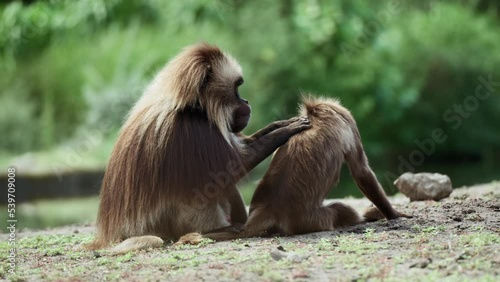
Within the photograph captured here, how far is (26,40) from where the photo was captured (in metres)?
24.2

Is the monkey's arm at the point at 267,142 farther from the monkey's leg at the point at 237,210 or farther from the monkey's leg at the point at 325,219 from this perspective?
the monkey's leg at the point at 325,219

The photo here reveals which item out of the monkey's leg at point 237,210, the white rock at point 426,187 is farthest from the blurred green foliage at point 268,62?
the monkey's leg at point 237,210

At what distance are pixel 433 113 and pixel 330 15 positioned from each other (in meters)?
4.42

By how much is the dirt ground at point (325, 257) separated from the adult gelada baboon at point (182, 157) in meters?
0.41

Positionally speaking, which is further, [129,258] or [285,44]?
[285,44]

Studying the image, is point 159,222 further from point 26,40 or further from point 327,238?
point 26,40

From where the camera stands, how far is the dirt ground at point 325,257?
198 inches

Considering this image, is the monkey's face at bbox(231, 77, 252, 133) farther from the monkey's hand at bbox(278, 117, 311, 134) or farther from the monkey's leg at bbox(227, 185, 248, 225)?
the monkey's leg at bbox(227, 185, 248, 225)

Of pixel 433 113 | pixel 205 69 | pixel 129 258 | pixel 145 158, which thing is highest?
pixel 433 113

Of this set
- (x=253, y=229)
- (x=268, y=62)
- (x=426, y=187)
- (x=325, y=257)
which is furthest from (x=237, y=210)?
(x=268, y=62)

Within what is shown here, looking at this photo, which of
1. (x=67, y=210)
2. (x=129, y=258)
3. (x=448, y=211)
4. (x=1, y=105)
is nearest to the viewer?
(x=129, y=258)

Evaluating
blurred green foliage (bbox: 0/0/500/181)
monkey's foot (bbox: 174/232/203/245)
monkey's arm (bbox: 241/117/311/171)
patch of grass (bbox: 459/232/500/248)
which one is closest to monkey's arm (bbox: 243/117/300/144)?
monkey's arm (bbox: 241/117/311/171)

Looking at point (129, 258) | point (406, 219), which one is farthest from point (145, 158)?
point (406, 219)

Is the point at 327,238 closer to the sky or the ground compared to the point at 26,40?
closer to the ground
